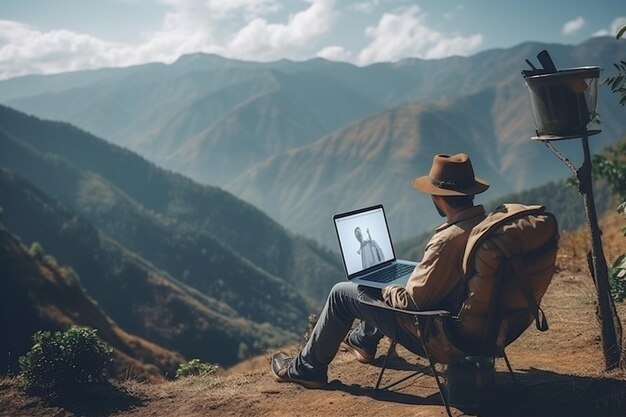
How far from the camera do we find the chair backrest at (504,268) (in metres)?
4.16

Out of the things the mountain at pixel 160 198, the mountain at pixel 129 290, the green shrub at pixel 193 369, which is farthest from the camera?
the mountain at pixel 160 198

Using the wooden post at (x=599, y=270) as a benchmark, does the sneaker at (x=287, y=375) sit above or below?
below

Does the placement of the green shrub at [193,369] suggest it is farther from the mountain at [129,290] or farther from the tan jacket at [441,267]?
the mountain at [129,290]

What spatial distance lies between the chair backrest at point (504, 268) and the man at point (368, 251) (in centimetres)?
145

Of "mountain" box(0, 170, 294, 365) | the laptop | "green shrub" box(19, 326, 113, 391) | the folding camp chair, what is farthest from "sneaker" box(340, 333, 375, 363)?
"mountain" box(0, 170, 294, 365)

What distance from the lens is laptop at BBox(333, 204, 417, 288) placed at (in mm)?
5444

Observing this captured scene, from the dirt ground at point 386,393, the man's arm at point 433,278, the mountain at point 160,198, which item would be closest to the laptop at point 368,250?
the man's arm at point 433,278

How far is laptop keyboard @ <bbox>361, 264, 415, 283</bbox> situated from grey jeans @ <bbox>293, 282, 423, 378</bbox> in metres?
0.33

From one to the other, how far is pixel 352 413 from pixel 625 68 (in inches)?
151

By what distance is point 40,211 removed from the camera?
102 meters

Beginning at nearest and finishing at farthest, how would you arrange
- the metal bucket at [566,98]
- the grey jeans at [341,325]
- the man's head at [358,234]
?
the metal bucket at [566,98], the grey jeans at [341,325], the man's head at [358,234]

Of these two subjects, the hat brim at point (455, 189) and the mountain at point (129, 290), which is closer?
the hat brim at point (455, 189)

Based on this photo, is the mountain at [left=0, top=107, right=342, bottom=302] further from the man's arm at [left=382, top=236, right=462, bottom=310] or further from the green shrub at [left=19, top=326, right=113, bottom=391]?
the man's arm at [left=382, top=236, right=462, bottom=310]

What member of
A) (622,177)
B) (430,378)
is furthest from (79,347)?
(622,177)
